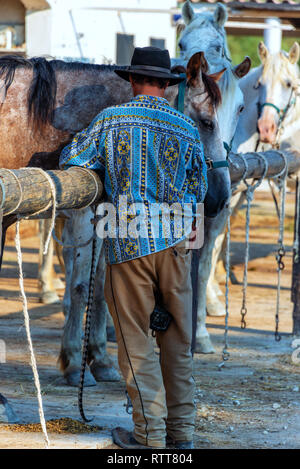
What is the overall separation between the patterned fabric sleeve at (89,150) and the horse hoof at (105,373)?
201 cm

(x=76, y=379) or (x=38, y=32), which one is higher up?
(x=38, y=32)

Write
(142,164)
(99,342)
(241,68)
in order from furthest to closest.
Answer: (241,68) → (99,342) → (142,164)

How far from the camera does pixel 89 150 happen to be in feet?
11.6

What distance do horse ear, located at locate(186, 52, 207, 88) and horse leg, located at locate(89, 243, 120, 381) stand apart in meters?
1.51

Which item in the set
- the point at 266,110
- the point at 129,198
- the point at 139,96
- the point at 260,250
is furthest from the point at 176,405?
the point at 260,250

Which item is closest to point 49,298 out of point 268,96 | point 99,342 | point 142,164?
point 99,342

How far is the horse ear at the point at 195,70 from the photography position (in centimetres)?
404

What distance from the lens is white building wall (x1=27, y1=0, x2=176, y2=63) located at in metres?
11.2

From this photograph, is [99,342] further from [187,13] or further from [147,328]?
[187,13]

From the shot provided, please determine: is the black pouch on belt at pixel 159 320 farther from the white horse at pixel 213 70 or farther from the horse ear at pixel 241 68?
the horse ear at pixel 241 68

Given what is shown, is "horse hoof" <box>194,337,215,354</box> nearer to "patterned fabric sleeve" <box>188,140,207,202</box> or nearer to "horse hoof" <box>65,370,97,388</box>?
"horse hoof" <box>65,370,97,388</box>

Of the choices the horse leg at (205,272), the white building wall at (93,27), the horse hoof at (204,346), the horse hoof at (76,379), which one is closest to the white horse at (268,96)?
the horse leg at (205,272)

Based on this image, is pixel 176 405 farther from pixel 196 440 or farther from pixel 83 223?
pixel 83 223

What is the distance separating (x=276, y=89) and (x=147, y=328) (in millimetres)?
4469
